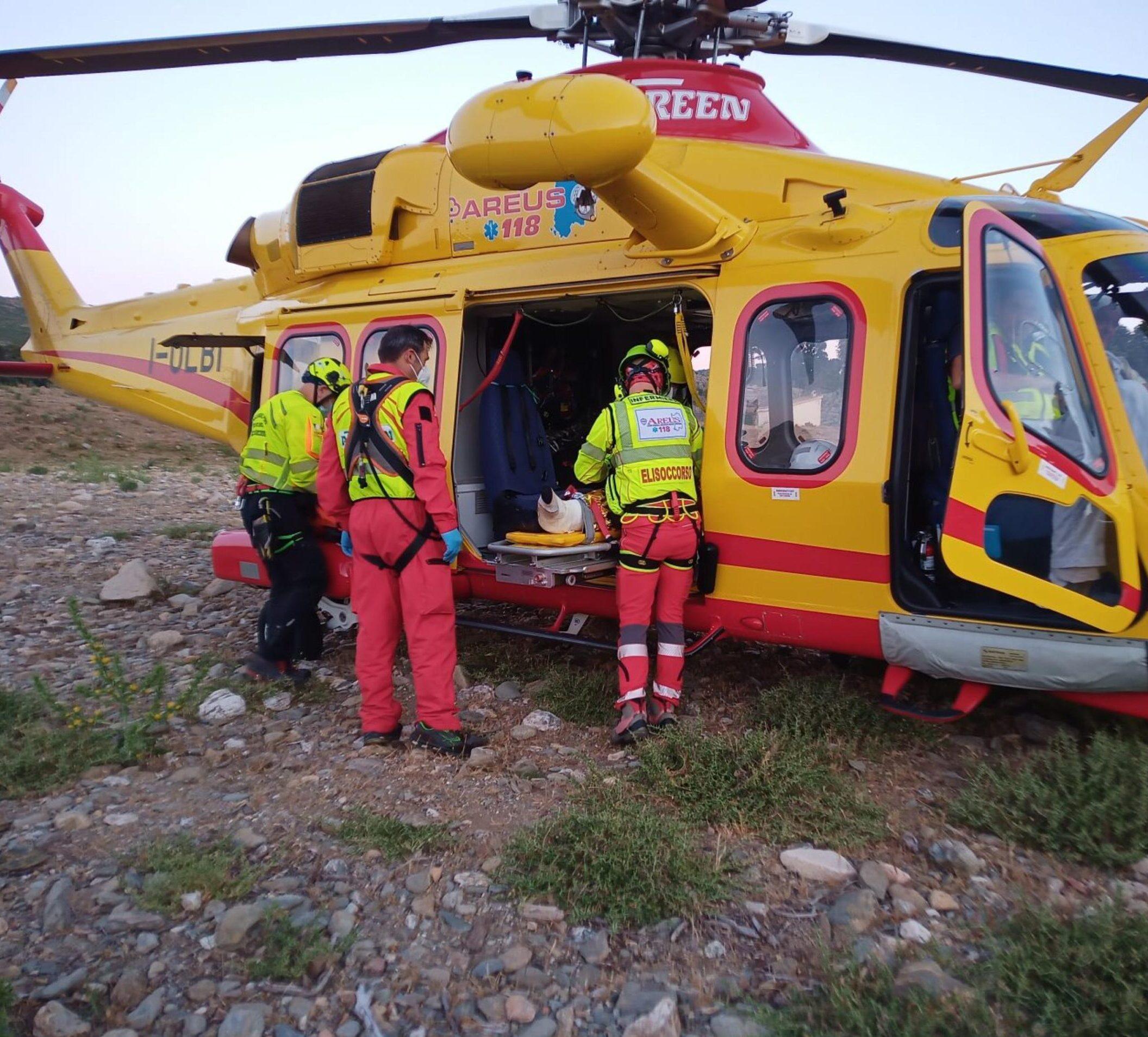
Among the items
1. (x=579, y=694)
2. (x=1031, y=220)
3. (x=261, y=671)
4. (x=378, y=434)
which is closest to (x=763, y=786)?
(x=579, y=694)

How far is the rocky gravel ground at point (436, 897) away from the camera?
2.48m

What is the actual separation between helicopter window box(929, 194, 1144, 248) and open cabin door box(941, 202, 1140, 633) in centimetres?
27

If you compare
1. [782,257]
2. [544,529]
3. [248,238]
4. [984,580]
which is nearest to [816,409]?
[782,257]

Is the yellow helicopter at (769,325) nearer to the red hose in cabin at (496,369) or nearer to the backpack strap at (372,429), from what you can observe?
the red hose in cabin at (496,369)

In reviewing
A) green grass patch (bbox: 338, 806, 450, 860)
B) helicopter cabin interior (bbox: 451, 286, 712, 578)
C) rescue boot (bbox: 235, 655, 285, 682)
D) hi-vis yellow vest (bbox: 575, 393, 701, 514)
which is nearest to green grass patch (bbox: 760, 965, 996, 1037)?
green grass patch (bbox: 338, 806, 450, 860)

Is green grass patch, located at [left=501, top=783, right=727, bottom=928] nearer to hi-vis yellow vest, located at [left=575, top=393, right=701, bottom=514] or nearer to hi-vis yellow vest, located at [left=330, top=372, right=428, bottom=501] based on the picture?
hi-vis yellow vest, located at [left=575, top=393, right=701, bottom=514]

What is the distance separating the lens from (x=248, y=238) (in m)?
6.60

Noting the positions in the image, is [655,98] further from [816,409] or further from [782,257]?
[816,409]

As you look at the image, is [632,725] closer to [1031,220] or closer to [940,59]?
[1031,220]

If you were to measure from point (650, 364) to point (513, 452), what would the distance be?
1.23m

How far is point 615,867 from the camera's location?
2994 mm

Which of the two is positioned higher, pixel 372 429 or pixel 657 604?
pixel 372 429

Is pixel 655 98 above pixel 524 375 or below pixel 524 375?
above

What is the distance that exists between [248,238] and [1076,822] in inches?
246
